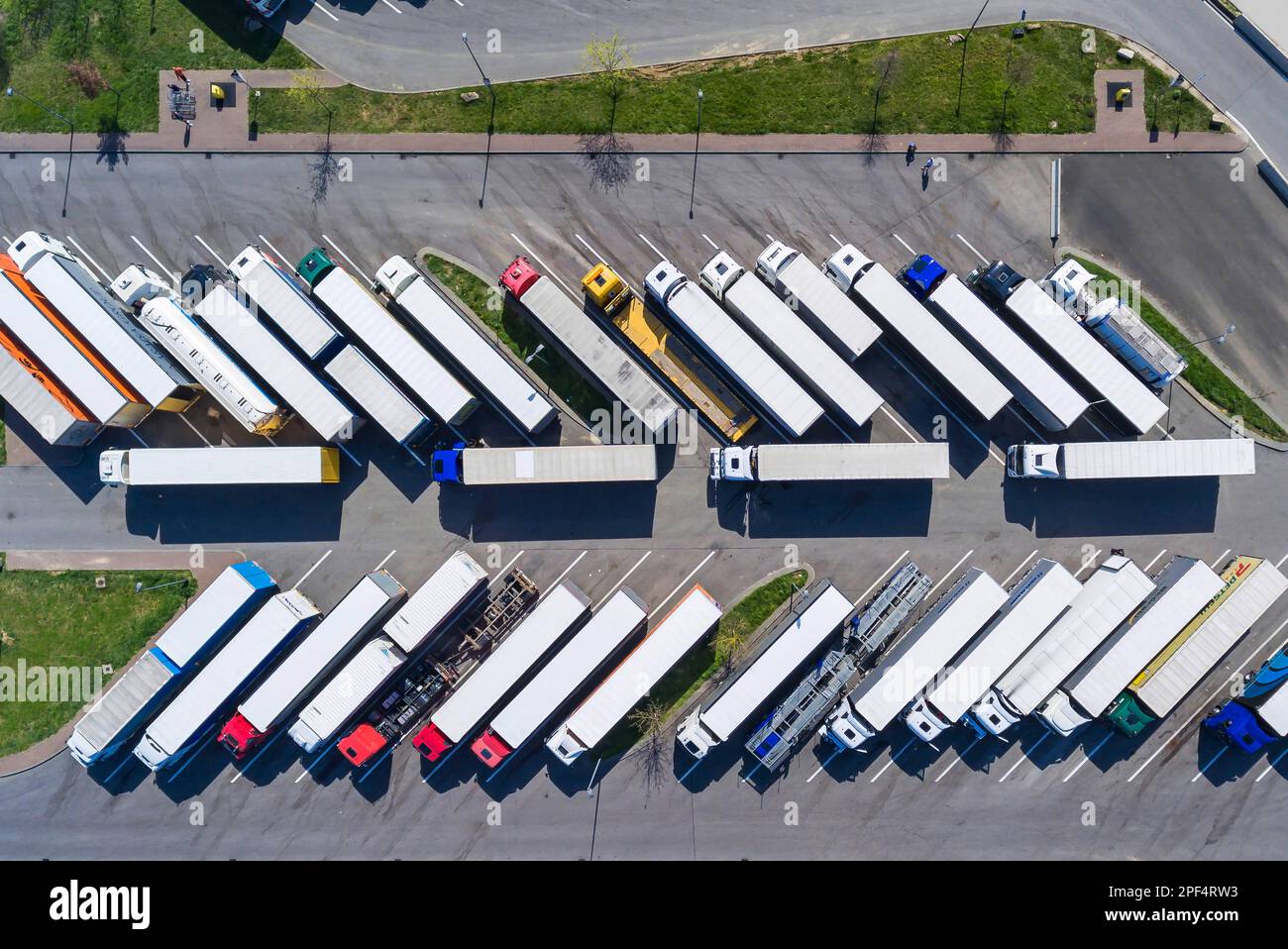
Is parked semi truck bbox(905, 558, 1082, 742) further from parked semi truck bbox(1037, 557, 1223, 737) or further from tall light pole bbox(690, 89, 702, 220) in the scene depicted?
tall light pole bbox(690, 89, 702, 220)

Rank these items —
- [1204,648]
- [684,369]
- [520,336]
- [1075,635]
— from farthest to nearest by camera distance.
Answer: [520,336]
[684,369]
[1075,635]
[1204,648]

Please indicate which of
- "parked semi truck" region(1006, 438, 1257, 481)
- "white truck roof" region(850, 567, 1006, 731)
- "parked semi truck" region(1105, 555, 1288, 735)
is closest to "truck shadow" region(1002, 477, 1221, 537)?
"parked semi truck" region(1006, 438, 1257, 481)

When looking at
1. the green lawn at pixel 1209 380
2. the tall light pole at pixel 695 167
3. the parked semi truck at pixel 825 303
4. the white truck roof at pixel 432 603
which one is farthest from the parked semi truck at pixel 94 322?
the green lawn at pixel 1209 380

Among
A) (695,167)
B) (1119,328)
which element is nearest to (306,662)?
(695,167)

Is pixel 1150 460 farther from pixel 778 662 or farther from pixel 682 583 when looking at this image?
pixel 682 583

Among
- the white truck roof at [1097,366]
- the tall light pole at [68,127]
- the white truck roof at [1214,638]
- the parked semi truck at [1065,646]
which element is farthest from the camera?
the tall light pole at [68,127]

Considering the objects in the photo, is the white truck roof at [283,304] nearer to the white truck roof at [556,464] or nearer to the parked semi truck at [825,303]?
the white truck roof at [556,464]

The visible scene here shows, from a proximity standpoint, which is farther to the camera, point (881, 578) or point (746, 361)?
point (881, 578)
